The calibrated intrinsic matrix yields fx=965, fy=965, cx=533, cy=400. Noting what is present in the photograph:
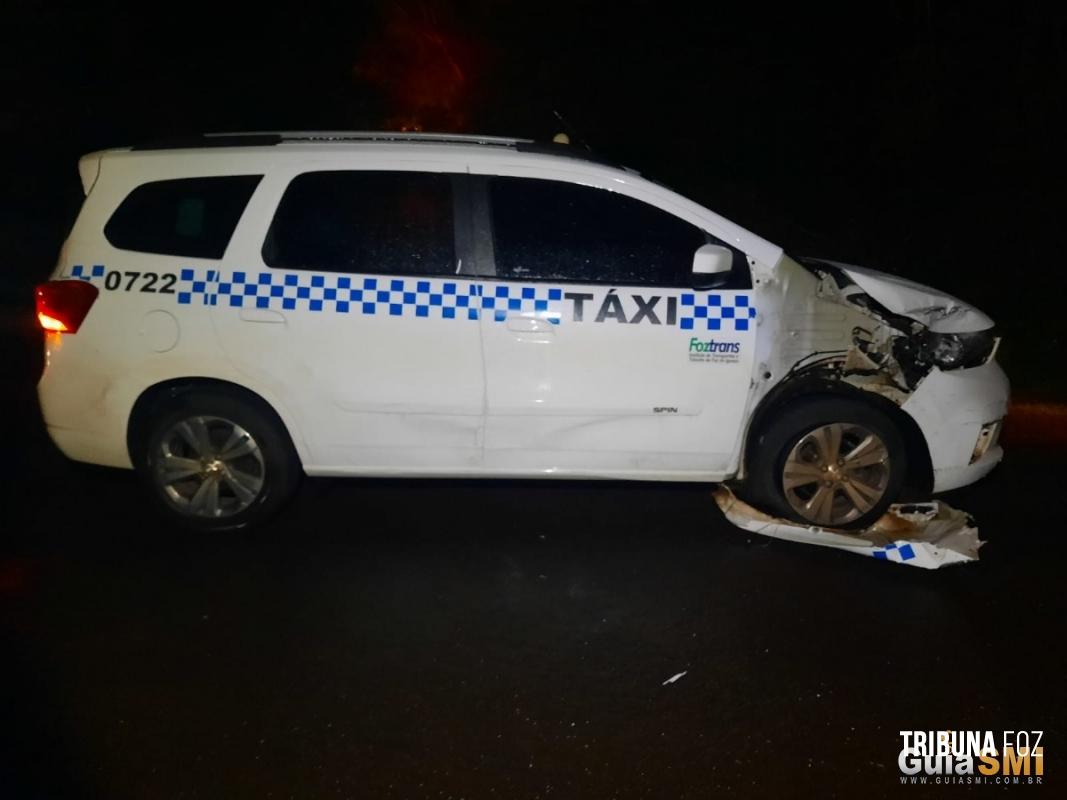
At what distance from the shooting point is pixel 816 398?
4523 millimetres

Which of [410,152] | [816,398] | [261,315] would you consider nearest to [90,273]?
[261,315]

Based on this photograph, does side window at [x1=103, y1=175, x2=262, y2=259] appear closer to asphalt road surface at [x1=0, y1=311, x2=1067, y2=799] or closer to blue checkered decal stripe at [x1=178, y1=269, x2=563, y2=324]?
blue checkered decal stripe at [x1=178, y1=269, x2=563, y2=324]

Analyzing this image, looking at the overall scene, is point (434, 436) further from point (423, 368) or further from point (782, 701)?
point (782, 701)

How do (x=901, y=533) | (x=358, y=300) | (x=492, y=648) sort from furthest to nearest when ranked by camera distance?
(x=901, y=533) → (x=358, y=300) → (x=492, y=648)

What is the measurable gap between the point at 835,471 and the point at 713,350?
866 mm

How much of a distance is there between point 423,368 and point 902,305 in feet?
7.76

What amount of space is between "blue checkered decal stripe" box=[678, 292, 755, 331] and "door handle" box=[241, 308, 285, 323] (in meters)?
1.84

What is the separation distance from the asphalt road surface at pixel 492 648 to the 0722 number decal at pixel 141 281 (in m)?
1.19

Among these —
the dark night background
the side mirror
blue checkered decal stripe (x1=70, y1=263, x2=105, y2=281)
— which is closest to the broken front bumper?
the dark night background

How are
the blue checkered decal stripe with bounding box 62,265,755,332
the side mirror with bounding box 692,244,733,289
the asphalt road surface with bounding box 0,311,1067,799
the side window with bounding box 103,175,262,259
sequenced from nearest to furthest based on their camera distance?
the asphalt road surface with bounding box 0,311,1067,799
the side mirror with bounding box 692,244,733,289
the blue checkered decal stripe with bounding box 62,265,755,332
the side window with bounding box 103,175,262,259

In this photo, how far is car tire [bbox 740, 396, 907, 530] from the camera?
453 centimetres

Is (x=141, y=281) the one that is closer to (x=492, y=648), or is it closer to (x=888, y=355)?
(x=492, y=648)

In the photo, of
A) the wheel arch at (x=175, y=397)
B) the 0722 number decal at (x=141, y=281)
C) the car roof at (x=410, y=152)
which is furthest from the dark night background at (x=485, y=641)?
the car roof at (x=410, y=152)

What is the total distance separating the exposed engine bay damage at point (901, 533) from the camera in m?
4.51
